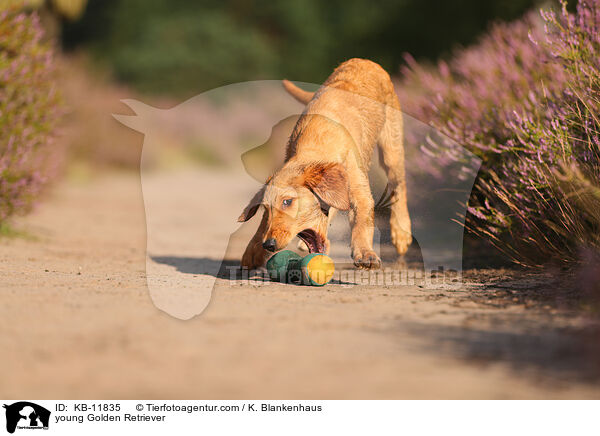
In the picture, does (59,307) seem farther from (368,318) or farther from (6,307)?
(368,318)

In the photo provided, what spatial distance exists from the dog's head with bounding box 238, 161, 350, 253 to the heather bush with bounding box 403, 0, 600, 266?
1097 mm

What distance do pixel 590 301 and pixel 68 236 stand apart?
588cm

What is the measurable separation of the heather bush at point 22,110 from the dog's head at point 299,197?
314cm

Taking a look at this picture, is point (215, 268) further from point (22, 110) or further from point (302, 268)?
point (22, 110)

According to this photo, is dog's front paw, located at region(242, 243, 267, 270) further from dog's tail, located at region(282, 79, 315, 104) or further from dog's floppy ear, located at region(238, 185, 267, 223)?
dog's tail, located at region(282, 79, 315, 104)

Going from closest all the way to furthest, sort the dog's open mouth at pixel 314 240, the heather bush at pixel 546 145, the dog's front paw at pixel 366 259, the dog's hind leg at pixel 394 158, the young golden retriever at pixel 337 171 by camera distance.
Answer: the heather bush at pixel 546 145 → the dog's front paw at pixel 366 259 → the young golden retriever at pixel 337 171 → the dog's open mouth at pixel 314 240 → the dog's hind leg at pixel 394 158

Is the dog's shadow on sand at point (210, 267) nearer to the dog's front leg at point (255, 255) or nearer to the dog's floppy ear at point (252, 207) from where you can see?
the dog's front leg at point (255, 255)

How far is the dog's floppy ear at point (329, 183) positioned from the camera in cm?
472

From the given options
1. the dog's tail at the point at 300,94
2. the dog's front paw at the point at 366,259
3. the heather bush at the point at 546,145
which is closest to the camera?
the heather bush at the point at 546,145

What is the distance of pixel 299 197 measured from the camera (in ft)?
15.3

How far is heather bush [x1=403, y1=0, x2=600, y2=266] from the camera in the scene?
4391 mm

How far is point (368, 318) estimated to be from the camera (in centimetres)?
351
